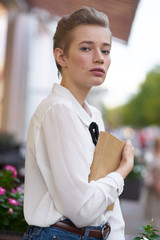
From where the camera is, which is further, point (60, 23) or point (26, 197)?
point (60, 23)

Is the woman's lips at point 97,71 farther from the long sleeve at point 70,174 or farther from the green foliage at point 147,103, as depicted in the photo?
the green foliage at point 147,103

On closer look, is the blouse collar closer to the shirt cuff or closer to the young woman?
the young woman

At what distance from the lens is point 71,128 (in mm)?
1399

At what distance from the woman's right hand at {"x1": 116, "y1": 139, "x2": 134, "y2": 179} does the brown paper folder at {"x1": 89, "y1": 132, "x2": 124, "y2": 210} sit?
0.03 m

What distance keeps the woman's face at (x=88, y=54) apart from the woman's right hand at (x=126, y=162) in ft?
0.91

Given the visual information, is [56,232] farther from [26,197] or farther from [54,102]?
[54,102]

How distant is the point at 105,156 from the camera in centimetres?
151

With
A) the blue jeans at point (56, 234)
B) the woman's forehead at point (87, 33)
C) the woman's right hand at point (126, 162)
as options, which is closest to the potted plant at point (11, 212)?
the blue jeans at point (56, 234)

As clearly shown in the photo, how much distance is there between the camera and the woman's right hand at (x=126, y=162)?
1.49 meters

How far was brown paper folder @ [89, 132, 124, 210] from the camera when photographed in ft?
4.89

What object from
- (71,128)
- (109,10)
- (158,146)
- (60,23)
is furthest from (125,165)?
(158,146)

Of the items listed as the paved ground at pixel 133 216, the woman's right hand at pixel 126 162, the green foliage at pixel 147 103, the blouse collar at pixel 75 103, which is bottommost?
the green foliage at pixel 147 103

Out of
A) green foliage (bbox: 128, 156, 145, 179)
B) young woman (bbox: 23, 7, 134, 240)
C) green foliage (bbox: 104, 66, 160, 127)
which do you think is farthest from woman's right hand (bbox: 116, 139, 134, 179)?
green foliage (bbox: 104, 66, 160, 127)

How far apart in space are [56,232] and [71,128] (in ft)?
1.20
